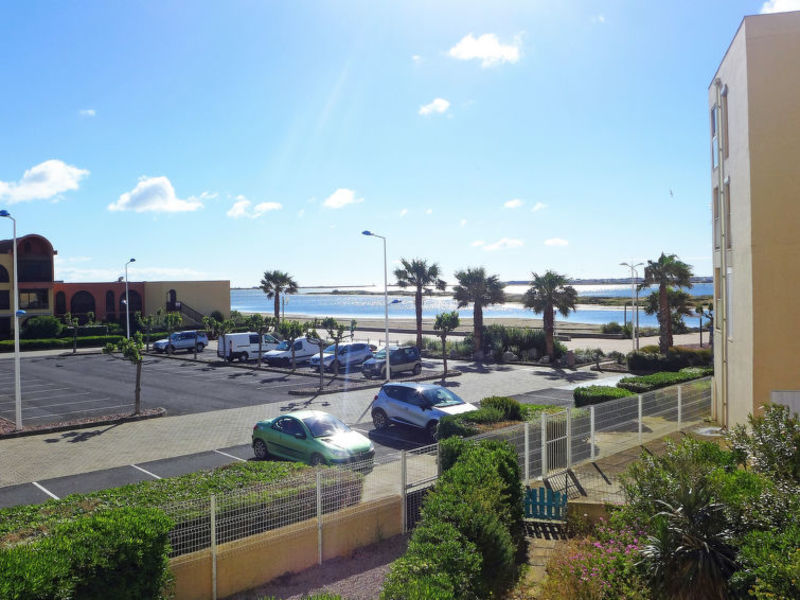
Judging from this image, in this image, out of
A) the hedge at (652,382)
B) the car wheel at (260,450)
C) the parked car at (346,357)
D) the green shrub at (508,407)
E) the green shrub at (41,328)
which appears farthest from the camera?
the green shrub at (41,328)

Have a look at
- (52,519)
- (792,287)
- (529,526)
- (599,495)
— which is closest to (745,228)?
(792,287)

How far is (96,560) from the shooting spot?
6.15 metres

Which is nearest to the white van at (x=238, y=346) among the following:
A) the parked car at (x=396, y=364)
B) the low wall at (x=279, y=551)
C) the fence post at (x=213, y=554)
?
the parked car at (x=396, y=364)

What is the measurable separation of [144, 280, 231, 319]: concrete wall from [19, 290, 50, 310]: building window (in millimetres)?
9181

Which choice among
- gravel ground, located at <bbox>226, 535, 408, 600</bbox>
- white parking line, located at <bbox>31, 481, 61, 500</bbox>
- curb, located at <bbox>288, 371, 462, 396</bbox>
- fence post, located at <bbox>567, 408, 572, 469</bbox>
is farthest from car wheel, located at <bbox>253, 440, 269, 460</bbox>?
curb, located at <bbox>288, 371, 462, 396</bbox>

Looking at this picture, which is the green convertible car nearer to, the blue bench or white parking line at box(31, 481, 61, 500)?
the blue bench

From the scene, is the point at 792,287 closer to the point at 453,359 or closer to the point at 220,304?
the point at 453,359

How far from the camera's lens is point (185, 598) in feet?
25.0

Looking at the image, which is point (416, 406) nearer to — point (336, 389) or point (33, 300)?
point (336, 389)

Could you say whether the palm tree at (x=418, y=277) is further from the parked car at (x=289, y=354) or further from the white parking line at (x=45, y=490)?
the white parking line at (x=45, y=490)

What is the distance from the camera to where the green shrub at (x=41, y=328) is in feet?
165

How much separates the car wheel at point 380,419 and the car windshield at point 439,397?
1.73m

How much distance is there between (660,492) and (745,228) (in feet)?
33.2

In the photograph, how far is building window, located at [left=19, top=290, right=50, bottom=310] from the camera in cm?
5378
